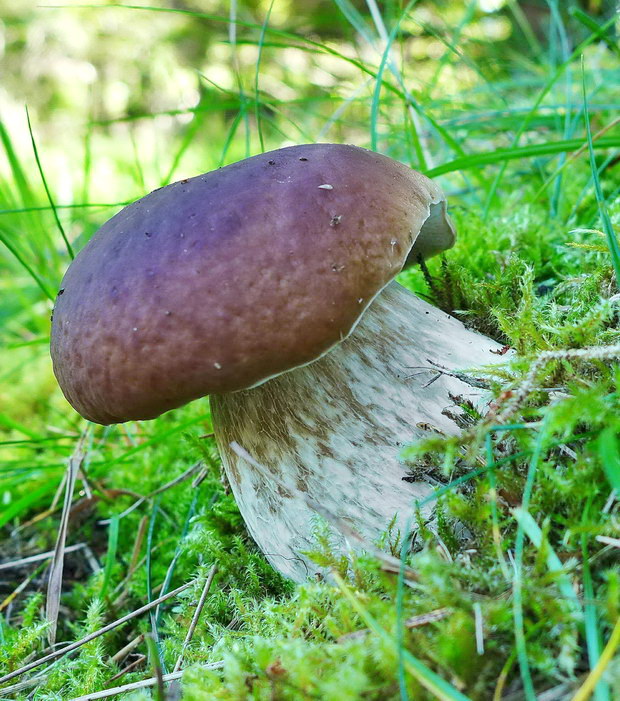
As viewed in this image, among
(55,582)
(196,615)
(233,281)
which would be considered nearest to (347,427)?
(233,281)

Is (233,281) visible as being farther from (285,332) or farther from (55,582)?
(55,582)

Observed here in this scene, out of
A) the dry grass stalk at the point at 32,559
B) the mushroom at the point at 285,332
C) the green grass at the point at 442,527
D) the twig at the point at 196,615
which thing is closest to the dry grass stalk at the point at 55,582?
the green grass at the point at 442,527

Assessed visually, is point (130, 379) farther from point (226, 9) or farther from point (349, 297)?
point (226, 9)

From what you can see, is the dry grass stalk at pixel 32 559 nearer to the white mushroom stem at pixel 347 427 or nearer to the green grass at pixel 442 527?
the green grass at pixel 442 527

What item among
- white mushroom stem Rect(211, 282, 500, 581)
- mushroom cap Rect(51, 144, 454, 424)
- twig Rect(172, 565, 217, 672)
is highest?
mushroom cap Rect(51, 144, 454, 424)

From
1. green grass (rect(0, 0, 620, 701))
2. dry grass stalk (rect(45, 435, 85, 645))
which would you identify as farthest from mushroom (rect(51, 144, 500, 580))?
dry grass stalk (rect(45, 435, 85, 645))

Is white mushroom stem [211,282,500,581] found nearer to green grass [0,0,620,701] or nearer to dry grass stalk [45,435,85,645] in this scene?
green grass [0,0,620,701]

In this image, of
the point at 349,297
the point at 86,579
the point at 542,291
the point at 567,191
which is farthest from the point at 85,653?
→ the point at 567,191
